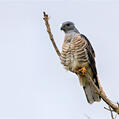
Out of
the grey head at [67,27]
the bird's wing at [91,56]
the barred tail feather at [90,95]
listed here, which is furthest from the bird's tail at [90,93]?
Answer: the grey head at [67,27]

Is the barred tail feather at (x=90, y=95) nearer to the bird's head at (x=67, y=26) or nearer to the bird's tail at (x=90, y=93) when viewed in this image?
the bird's tail at (x=90, y=93)

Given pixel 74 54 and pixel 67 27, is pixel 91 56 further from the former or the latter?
pixel 67 27

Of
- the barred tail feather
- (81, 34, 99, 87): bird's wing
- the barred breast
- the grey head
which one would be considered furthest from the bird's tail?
the grey head

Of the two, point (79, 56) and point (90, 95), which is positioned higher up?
point (79, 56)

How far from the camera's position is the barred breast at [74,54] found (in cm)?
566

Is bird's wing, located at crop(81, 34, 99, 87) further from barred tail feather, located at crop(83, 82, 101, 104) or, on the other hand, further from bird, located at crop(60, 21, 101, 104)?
barred tail feather, located at crop(83, 82, 101, 104)

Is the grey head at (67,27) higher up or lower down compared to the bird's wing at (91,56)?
higher up

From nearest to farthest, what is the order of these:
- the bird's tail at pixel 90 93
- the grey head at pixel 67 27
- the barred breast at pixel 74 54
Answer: the barred breast at pixel 74 54, the bird's tail at pixel 90 93, the grey head at pixel 67 27

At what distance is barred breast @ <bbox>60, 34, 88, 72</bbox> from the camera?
5.66 meters

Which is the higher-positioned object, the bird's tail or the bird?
the bird

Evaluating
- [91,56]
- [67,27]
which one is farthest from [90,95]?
[67,27]

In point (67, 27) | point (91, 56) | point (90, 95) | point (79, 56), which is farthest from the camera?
point (67, 27)

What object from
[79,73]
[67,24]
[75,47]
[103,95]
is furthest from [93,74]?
[103,95]

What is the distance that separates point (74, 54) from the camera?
566 cm
